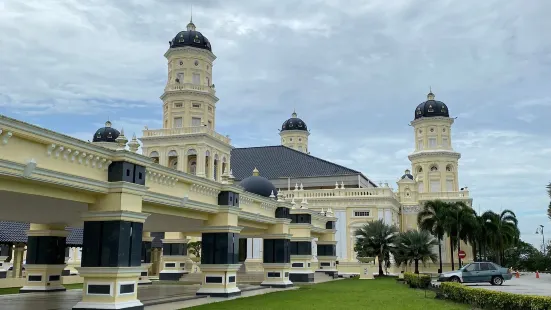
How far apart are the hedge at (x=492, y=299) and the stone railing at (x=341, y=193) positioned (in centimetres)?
3867

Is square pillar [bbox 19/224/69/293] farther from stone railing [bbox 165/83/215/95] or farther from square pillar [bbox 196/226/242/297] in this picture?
stone railing [bbox 165/83/215/95]

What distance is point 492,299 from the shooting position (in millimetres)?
17188

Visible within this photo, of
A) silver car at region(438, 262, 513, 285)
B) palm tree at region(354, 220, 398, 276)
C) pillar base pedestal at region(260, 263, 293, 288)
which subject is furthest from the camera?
palm tree at region(354, 220, 398, 276)

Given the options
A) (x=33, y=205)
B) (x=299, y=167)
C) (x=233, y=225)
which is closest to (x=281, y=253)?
(x=233, y=225)

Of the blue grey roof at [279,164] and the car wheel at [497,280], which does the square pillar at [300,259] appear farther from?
the blue grey roof at [279,164]

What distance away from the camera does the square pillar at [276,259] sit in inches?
1204

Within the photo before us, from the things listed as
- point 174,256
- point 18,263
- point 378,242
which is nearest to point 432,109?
point 378,242

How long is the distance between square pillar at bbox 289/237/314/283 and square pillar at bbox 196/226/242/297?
12742mm

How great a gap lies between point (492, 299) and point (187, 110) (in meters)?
44.3

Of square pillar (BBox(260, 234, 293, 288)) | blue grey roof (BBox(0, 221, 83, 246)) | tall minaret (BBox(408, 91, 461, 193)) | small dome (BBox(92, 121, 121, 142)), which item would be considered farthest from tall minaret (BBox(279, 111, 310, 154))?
square pillar (BBox(260, 234, 293, 288))

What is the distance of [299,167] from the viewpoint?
227 ft

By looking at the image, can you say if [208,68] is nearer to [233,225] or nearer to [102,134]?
[102,134]

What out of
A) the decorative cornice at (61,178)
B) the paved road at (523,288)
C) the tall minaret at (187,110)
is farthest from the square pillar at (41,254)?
the tall minaret at (187,110)

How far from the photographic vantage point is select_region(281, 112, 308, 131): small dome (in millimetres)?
91750
